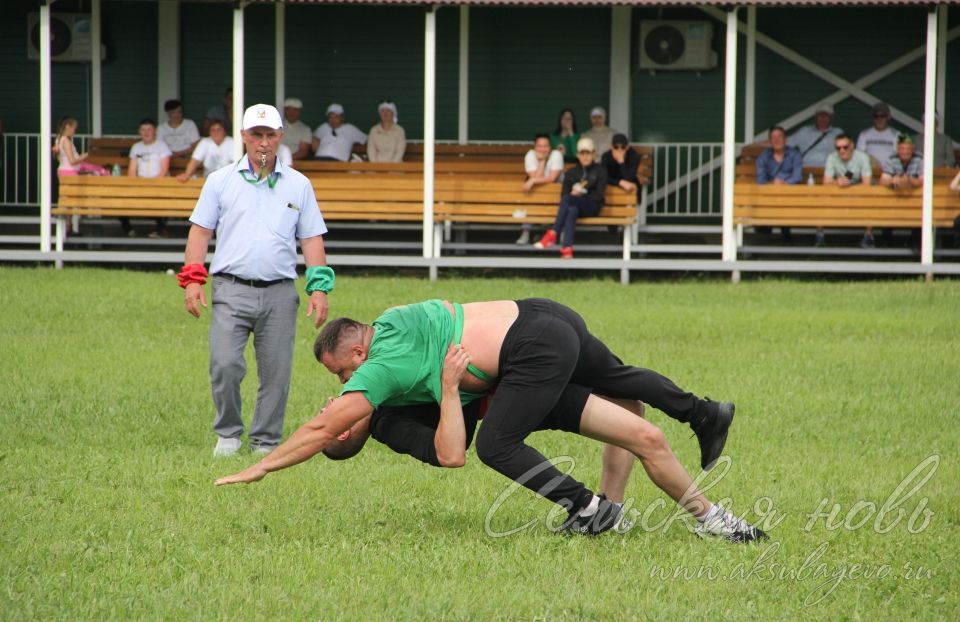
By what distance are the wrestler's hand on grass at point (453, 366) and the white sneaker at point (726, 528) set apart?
1.33 meters

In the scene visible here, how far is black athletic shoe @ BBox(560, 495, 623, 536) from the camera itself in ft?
21.7

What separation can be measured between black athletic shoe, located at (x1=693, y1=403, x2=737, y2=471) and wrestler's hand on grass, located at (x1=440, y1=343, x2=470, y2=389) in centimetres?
120

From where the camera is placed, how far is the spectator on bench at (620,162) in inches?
733

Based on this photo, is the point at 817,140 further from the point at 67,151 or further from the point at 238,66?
the point at 67,151

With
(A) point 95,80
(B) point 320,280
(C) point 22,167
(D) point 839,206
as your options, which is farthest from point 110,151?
(B) point 320,280

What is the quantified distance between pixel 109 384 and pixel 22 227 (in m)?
10.8

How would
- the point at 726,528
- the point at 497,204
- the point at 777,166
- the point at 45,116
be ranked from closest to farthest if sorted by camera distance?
the point at 726,528 < the point at 45,116 < the point at 497,204 < the point at 777,166

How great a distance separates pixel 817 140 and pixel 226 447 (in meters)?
12.9

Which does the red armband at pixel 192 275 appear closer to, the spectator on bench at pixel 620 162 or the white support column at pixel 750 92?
the spectator on bench at pixel 620 162

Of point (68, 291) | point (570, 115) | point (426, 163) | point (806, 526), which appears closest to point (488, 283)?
point (426, 163)

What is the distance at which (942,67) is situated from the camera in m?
20.6

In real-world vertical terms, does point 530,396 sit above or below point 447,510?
above

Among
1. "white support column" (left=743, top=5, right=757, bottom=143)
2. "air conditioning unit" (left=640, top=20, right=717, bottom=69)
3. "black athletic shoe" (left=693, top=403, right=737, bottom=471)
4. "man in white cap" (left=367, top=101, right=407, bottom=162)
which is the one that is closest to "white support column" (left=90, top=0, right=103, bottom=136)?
"man in white cap" (left=367, top=101, right=407, bottom=162)

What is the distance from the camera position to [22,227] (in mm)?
20906
